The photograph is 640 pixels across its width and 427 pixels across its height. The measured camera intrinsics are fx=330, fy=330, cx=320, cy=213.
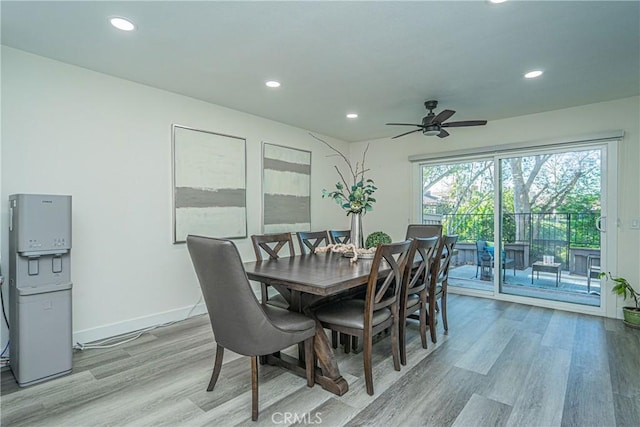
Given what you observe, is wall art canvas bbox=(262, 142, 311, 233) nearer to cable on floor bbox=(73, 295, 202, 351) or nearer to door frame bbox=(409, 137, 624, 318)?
cable on floor bbox=(73, 295, 202, 351)

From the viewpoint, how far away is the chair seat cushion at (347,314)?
2.19 m

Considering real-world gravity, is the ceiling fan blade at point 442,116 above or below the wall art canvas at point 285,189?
above

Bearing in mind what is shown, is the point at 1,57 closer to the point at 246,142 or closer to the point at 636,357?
the point at 246,142

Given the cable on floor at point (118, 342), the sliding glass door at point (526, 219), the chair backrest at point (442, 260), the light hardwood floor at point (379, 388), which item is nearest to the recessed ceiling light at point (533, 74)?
the sliding glass door at point (526, 219)

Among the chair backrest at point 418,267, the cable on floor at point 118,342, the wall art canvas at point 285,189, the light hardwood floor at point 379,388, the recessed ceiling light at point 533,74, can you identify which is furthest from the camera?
the wall art canvas at point 285,189

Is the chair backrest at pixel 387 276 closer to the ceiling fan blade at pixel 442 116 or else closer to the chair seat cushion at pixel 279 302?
the chair seat cushion at pixel 279 302

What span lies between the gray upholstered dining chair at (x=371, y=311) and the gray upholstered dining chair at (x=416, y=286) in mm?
128

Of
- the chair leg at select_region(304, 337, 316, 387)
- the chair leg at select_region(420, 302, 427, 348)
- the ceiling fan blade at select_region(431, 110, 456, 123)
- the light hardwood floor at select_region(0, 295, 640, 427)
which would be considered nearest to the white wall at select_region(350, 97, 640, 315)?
the light hardwood floor at select_region(0, 295, 640, 427)

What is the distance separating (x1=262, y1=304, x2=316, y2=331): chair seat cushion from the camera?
199cm

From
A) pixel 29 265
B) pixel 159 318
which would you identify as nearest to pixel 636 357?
pixel 159 318

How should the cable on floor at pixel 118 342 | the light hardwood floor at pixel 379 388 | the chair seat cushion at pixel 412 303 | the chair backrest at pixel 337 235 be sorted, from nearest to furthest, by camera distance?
the light hardwood floor at pixel 379 388, the chair seat cushion at pixel 412 303, the cable on floor at pixel 118 342, the chair backrest at pixel 337 235

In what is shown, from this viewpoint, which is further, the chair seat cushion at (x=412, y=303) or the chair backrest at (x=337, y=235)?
the chair backrest at (x=337, y=235)

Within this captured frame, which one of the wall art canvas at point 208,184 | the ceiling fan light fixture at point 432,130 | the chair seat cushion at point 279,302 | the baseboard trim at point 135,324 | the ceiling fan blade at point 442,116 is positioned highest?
the ceiling fan blade at point 442,116

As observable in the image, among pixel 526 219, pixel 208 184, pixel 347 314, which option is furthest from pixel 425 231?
pixel 208 184
